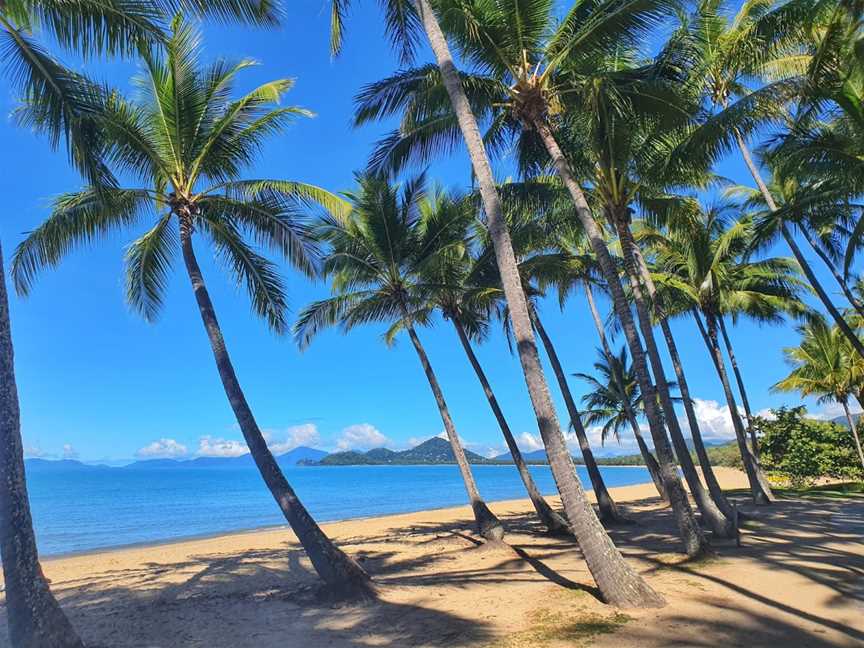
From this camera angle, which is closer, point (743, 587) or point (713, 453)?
point (743, 587)

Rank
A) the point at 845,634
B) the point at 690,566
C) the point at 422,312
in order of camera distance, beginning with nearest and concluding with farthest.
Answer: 1. the point at 845,634
2. the point at 690,566
3. the point at 422,312

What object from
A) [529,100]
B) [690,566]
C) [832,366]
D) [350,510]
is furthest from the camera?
[350,510]

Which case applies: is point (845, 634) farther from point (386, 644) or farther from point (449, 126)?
point (449, 126)

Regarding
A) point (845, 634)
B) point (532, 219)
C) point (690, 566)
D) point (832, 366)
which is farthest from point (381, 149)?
point (832, 366)

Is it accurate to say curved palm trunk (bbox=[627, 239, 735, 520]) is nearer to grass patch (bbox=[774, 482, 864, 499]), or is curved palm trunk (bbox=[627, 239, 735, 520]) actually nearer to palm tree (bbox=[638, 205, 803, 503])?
palm tree (bbox=[638, 205, 803, 503])

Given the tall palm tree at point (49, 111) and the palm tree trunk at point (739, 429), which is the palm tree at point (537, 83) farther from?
the palm tree trunk at point (739, 429)

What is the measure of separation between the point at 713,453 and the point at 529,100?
68.4 meters

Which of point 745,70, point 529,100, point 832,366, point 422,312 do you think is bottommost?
point 832,366

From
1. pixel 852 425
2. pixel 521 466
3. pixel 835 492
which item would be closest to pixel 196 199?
pixel 521 466

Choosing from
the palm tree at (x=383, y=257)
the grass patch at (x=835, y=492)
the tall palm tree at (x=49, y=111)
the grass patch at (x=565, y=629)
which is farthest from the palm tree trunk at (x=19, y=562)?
the grass patch at (x=835, y=492)

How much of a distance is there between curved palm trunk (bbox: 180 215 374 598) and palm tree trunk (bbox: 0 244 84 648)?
8.39 ft

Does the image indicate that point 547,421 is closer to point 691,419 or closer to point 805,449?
point 691,419

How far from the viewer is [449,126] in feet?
31.7

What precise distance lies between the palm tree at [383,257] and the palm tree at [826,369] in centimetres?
1544
